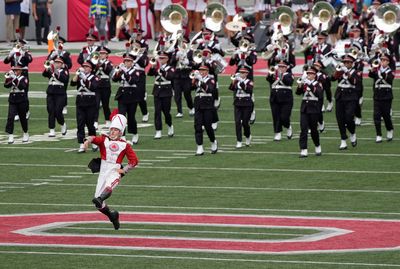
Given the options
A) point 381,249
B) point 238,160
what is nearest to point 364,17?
point 238,160

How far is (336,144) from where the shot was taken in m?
30.2

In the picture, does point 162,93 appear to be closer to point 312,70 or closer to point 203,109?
point 203,109

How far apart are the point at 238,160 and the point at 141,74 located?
13.4 ft

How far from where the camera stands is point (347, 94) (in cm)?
2970

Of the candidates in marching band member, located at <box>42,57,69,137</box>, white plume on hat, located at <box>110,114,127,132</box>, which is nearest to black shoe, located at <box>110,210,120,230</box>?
white plume on hat, located at <box>110,114,127,132</box>

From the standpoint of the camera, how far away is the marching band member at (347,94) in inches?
1167

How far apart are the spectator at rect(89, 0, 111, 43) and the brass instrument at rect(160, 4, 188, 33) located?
10.3m

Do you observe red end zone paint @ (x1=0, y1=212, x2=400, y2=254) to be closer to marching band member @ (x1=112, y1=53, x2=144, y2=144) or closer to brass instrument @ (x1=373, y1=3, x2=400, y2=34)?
marching band member @ (x1=112, y1=53, x2=144, y2=144)

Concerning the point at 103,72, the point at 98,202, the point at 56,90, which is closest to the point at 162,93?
the point at 103,72

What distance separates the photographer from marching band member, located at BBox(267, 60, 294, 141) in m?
30.4

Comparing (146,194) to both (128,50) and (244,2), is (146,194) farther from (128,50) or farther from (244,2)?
Result: (244,2)

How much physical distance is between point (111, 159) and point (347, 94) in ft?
33.1

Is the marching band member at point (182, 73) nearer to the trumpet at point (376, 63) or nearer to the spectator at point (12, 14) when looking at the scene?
the trumpet at point (376, 63)

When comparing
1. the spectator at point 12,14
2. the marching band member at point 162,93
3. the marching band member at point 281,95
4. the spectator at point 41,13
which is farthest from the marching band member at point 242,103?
the spectator at point 41,13
